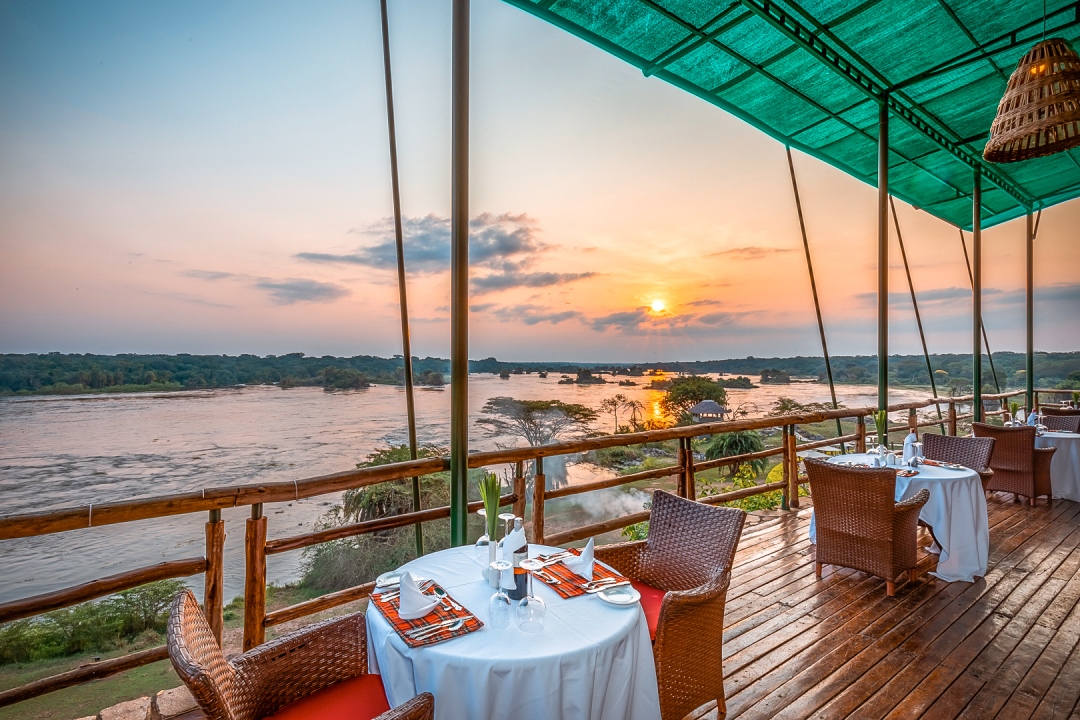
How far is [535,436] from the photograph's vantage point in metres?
12.9

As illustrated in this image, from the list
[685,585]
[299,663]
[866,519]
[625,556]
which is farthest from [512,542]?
[866,519]

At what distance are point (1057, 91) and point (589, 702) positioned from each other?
361 centimetres

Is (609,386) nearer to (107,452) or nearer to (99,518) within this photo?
(107,452)

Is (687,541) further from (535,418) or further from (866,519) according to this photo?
(535,418)

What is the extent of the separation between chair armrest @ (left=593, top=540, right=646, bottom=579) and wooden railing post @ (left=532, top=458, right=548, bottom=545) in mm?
828

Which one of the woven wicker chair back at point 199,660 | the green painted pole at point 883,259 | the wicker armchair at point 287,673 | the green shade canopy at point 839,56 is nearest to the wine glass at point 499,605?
the wicker armchair at point 287,673

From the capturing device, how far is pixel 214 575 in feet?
7.15

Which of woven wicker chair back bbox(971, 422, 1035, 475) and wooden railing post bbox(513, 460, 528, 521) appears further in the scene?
woven wicker chair back bbox(971, 422, 1035, 475)

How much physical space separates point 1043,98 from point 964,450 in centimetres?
292

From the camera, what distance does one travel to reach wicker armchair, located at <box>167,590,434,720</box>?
120 centimetres

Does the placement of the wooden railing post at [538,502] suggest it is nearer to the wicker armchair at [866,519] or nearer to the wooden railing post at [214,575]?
the wooden railing post at [214,575]

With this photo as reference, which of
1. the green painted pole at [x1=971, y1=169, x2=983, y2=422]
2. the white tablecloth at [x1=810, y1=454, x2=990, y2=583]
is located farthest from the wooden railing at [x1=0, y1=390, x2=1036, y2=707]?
the green painted pole at [x1=971, y1=169, x2=983, y2=422]

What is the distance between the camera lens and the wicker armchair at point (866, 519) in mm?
3127

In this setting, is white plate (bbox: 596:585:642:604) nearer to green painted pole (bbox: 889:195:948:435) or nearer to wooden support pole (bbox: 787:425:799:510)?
wooden support pole (bbox: 787:425:799:510)
